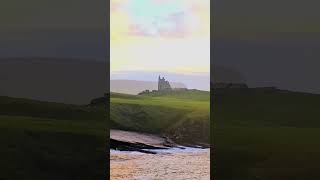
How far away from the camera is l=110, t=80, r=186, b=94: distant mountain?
4250 mm

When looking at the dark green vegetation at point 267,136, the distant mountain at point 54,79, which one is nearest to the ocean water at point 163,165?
the dark green vegetation at point 267,136

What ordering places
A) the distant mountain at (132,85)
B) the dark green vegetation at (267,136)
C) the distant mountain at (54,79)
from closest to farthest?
the dark green vegetation at (267,136) → the distant mountain at (54,79) → the distant mountain at (132,85)

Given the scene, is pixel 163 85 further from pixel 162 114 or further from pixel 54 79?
pixel 54 79

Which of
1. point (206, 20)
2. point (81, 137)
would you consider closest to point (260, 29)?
point (206, 20)

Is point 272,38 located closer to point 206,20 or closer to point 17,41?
point 206,20

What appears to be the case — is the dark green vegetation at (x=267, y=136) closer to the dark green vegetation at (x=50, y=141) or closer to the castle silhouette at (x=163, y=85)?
the castle silhouette at (x=163, y=85)

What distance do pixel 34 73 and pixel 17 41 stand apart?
0.36m

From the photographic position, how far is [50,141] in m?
3.59

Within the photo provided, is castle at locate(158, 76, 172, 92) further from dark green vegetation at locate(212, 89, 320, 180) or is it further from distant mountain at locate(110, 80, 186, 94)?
dark green vegetation at locate(212, 89, 320, 180)

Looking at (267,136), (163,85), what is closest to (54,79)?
(163,85)

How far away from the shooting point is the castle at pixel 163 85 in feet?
13.9

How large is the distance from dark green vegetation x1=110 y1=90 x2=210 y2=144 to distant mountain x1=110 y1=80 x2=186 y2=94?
6 cm

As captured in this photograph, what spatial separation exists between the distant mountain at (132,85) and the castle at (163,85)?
35 millimetres

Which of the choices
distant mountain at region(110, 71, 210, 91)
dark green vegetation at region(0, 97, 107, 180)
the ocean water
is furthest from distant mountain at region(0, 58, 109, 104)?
the ocean water
